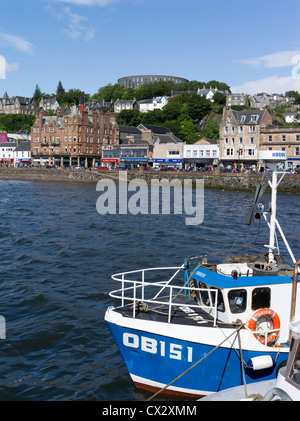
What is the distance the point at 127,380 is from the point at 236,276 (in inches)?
188

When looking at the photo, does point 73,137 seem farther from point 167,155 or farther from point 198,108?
point 198,108

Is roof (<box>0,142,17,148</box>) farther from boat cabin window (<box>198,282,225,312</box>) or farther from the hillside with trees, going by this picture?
boat cabin window (<box>198,282,225,312</box>)

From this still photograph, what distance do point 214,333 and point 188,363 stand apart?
109cm

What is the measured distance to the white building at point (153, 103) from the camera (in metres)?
173

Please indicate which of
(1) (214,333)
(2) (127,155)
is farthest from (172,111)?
(1) (214,333)

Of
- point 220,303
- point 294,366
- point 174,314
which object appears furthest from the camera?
point 174,314

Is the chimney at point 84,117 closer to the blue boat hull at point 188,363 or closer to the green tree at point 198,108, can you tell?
the green tree at point 198,108

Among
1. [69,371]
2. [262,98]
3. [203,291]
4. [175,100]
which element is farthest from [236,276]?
[262,98]

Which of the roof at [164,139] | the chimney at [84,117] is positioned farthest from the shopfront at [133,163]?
the chimney at [84,117]

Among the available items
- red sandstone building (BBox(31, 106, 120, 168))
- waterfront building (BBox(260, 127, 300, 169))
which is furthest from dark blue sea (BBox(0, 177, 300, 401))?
red sandstone building (BBox(31, 106, 120, 168))

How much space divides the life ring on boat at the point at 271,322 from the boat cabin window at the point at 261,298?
0.16m

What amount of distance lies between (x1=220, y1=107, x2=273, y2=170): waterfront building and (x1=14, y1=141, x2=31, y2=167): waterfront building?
63994 millimetres

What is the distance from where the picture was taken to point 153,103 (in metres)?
174
